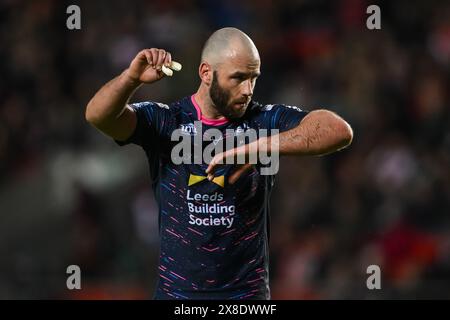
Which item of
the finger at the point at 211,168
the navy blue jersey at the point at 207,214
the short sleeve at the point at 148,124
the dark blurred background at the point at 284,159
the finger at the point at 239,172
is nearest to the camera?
the finger at the point at 211,168

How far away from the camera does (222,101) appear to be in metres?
6.42

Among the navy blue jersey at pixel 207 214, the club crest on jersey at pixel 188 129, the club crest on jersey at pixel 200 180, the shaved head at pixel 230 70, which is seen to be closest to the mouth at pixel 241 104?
the shaved head at pixel 230 70

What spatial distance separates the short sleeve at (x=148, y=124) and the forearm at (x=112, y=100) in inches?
9.5

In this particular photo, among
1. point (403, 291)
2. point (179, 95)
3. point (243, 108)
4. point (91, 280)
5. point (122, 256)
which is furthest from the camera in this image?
point (179, 95)

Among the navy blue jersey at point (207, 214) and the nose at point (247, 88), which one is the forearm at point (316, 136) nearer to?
the navy blue jersey at point (207, 214)

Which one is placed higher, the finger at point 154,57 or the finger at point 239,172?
the finger at point 154,57

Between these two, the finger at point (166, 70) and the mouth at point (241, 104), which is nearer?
the finger at point (166, 70)

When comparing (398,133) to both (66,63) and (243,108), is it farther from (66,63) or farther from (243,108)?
(243,108)

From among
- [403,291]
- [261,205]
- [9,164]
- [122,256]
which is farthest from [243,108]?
[9,164]

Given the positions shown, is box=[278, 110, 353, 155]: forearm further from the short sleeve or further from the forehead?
the short sleeve

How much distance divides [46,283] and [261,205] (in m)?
4.15

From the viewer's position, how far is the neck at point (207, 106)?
6508 millimetres

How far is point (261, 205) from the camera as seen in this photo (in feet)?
21.3

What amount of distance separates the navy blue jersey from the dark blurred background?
3402 millimetres
